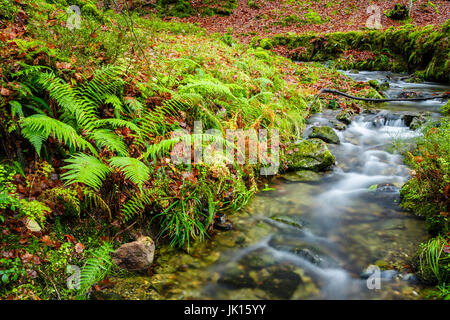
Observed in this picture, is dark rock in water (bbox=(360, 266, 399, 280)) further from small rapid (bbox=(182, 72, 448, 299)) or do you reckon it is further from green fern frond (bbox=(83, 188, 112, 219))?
green fern frond (bbox=(83, 188, 112, 219))

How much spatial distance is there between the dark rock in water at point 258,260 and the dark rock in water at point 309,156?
2226mm

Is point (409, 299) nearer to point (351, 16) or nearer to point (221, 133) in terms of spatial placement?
point (221, 133)

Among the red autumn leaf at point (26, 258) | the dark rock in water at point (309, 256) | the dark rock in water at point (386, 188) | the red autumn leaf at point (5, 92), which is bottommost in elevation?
the dark rock in water at point (309, 256)

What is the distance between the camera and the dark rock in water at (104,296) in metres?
2.38

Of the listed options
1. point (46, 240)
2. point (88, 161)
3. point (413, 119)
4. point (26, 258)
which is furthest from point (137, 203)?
point (413, 119)

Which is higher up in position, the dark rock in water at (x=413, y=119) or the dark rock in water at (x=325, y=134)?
the dark rock in water at (x=413, y=119)

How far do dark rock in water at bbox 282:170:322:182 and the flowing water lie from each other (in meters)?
0.10

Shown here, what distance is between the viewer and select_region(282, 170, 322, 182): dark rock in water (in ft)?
16.1

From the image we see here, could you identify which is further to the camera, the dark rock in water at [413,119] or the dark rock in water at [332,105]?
the dark rock in water at [332,105]

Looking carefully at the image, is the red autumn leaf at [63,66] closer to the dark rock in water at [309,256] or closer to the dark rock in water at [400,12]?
the dark rock in water at [309,256]

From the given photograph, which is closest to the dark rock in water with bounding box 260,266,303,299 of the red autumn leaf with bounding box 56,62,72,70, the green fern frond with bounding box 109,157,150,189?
the green fern frond with bounding box 109,157,150,189

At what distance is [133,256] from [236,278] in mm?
1081

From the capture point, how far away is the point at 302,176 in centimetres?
498

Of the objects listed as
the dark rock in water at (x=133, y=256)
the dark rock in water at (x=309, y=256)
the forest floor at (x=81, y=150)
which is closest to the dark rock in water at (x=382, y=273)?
the dark rock in water at (x=309, y=256)
